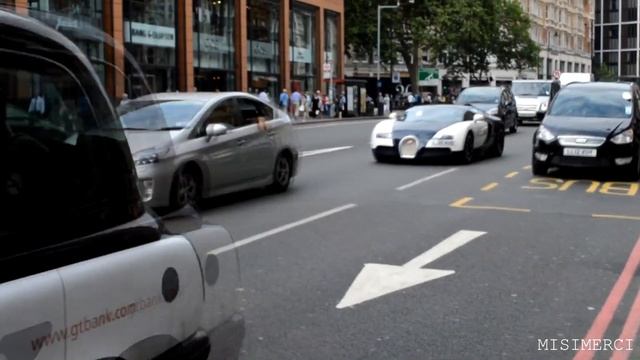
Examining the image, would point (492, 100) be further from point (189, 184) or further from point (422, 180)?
point (189, 184)

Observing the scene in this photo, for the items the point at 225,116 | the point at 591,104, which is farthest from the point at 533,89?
the point at 225,116

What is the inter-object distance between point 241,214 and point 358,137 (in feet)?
53.8

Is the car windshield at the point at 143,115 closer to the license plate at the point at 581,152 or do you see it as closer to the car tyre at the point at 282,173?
the car tyre at the point at 282,173

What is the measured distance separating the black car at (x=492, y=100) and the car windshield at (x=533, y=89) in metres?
7.78

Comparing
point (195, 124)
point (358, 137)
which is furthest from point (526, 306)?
point (358, 137)

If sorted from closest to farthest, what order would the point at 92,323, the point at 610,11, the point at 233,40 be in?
1. the point at 92,323
2. the point at 233,40
3. the point at 610,11

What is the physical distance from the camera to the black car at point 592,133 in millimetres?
13406

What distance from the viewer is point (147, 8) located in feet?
118

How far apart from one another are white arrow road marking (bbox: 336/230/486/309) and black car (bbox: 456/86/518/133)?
18379 millimetres

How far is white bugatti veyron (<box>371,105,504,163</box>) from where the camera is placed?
16094 millimetres

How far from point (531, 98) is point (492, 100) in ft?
31.0

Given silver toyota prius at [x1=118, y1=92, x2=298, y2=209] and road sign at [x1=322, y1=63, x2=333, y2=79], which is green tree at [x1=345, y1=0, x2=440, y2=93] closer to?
road sign at [x1=322, y1=63, x2=333, y2=79]

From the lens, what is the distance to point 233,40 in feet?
138

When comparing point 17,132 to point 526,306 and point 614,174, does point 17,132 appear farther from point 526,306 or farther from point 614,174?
point 614,174
